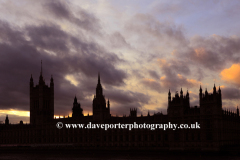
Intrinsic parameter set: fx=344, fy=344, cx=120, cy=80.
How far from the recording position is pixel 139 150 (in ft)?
458

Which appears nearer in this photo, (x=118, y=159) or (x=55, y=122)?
(x=118, y=159)

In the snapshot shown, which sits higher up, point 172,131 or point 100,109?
point 100,109

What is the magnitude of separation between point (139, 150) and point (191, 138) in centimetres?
2191

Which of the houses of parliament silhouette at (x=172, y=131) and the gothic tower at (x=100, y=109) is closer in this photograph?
the houses of parliament silhouette at (x=172, y=131)

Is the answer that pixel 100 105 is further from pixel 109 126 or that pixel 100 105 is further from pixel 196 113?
pixel 196 113

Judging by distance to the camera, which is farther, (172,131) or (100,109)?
(100,109)

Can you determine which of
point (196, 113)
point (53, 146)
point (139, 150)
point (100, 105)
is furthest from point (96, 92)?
point (196, 113)

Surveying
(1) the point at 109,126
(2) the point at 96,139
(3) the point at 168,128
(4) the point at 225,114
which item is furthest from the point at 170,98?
(2) the point at 96,139

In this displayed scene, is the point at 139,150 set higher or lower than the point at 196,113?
Answer: lower

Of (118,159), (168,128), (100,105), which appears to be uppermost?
(100,105)

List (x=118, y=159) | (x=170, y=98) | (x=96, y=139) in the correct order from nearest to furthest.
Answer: (x=118, y=159) < (x=170, y=98) < (x=96, y=139)

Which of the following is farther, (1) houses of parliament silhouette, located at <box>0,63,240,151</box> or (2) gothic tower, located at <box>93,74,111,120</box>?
(2) gothic tower, located at <box>93,74,111,120</box>

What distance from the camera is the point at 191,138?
431 ft

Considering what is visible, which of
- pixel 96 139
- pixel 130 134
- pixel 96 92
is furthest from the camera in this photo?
pixel 96 92
